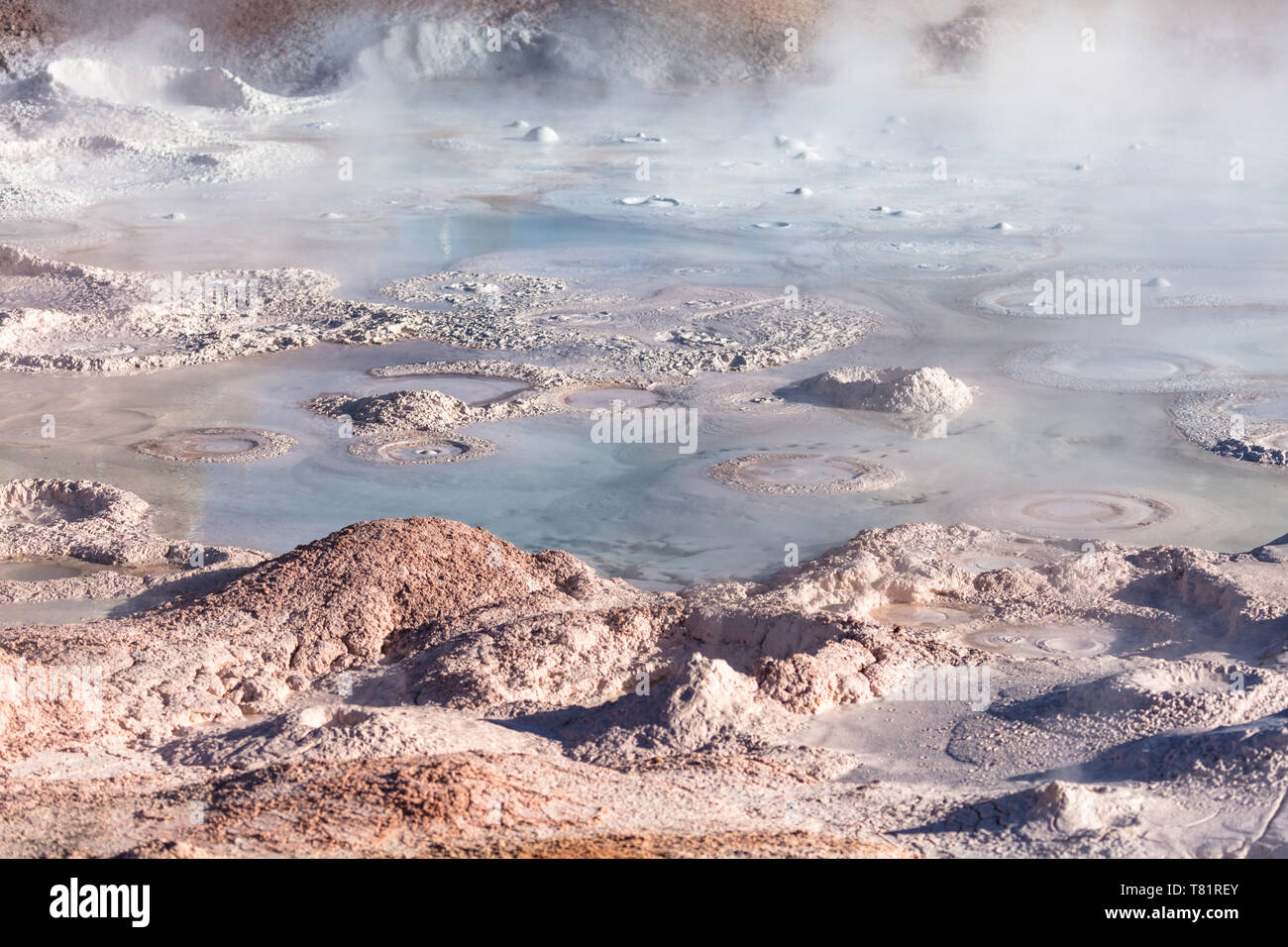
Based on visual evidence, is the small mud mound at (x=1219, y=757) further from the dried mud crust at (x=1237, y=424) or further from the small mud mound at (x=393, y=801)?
the dried mud crust at (x=1237, y=424)

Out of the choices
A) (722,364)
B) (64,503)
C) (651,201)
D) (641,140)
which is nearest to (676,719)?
(64,503)

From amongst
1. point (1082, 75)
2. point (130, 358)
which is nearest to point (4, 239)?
point (130, 358)

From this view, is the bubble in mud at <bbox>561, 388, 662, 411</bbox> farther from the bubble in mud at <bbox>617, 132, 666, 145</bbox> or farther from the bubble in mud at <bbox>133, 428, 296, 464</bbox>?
the bubble in mud at <bbox>617, 132, 666, 145</bbox>

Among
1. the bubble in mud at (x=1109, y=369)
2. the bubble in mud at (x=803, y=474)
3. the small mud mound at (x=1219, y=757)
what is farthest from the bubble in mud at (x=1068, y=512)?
Answer: the small mud mound at (x=1219, y=757)

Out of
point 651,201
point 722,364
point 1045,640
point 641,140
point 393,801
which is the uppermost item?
point 641,140

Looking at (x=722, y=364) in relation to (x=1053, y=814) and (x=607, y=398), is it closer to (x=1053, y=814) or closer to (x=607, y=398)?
(x=607, y=398)
